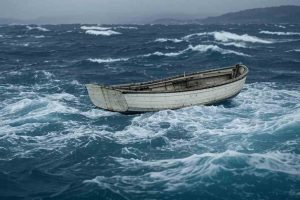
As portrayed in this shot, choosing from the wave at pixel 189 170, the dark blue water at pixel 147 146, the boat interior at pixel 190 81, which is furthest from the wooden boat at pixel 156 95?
the wave at pixel 189 170

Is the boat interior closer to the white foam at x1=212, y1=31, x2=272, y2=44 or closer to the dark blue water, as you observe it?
the dark blue water

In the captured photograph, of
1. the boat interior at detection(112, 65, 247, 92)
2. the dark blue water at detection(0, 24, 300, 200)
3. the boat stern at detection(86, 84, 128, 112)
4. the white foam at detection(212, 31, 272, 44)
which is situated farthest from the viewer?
the white foam at detection(212, 31, 272, 44)

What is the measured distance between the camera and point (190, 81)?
28.8 metres

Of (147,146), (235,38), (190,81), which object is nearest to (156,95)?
(147,146)

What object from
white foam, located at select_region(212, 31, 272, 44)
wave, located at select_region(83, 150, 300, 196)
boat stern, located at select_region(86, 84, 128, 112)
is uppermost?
white foam, located at select_region(212, 31, 272, 44)

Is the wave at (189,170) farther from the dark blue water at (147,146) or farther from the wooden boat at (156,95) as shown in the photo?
the wooden boat at (156,95)

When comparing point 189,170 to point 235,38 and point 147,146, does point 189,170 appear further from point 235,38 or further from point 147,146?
point 235,38

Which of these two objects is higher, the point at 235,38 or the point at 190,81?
the point at 235,38

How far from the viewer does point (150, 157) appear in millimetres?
19750

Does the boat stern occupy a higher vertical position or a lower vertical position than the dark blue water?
higher

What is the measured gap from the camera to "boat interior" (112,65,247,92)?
2712cm

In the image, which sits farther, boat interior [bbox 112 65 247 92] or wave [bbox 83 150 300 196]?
boat interior [bbox 112 65 247 92]

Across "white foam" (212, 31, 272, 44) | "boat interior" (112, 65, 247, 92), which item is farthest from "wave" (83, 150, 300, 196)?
"white foam" (212, 31, 272, 44)

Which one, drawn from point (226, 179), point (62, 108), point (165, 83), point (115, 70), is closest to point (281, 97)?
point (165, 83)
